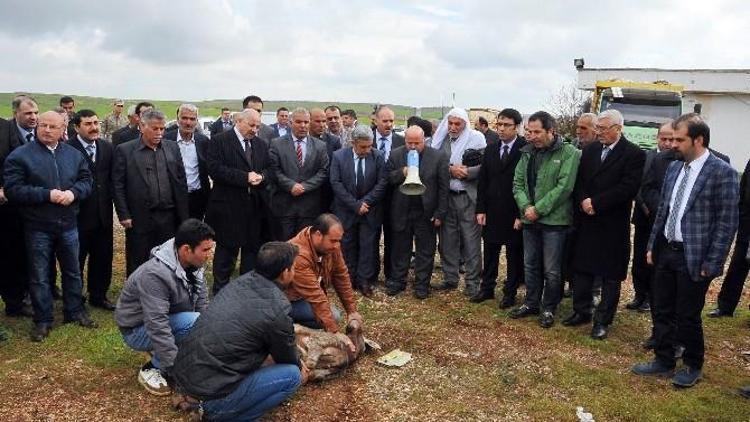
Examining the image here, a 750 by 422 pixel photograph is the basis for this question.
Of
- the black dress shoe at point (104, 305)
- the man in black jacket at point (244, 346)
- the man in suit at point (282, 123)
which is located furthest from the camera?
the man in suit at point (282, 123)

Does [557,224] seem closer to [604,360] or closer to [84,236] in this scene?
[604,360]

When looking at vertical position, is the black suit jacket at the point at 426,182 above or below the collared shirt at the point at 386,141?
below

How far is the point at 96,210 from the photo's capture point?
6.39 metres

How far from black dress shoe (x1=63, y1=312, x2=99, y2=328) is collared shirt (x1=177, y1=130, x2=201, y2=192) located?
1814 mm

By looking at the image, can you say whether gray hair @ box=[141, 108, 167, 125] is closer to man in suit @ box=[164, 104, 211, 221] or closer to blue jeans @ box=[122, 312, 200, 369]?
man in suit @ box=[164, 104, 211, 221]

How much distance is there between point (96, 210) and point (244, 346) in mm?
3404

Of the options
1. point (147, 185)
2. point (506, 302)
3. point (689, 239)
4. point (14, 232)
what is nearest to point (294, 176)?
point (147, 185)

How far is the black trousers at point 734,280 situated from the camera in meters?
6.85

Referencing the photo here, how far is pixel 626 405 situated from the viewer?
475 centimetres

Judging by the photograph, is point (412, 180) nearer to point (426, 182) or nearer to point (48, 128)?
point (426, 182)

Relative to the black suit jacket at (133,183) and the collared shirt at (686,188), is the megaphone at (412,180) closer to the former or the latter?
the black suit jacket at (133,183)

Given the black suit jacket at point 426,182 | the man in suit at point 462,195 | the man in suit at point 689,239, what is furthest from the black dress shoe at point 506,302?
the man in suit at point 689,239

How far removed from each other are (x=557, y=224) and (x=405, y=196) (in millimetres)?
1856

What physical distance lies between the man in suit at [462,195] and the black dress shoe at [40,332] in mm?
4448
